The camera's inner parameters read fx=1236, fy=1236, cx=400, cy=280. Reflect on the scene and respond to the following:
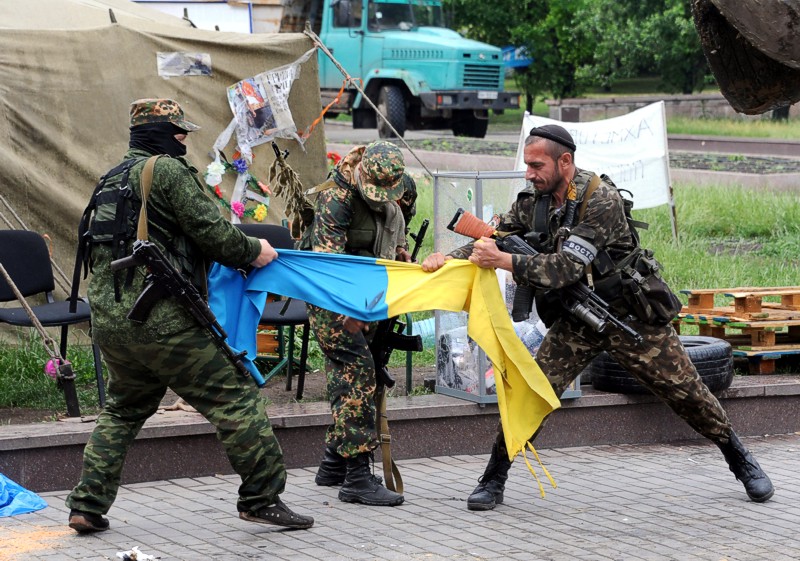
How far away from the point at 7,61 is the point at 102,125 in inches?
31.8

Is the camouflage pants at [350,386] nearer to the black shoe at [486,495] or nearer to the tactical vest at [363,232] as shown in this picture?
the tactical vest at [363,232]

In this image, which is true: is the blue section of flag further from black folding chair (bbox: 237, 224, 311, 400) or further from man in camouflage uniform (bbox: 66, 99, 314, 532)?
black folding chair (bbox: 237, 224, 311, 400)

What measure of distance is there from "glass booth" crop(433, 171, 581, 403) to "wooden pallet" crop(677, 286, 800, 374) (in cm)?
142

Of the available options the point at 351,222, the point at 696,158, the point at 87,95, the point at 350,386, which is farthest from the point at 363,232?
the point at 696,158

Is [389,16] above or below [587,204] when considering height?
above

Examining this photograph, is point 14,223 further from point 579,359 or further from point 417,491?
point 579,359

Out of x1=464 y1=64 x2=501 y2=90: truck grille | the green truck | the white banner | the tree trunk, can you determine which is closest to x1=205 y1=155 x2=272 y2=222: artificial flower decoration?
the white banner

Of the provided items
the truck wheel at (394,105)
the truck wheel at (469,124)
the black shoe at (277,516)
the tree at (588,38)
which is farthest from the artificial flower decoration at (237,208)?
the tree at (588,38)

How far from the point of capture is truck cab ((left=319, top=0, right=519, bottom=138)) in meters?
26.4

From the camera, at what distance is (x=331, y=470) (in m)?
6.70

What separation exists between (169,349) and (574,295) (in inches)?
77.6

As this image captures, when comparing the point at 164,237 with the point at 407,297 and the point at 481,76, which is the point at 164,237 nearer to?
the point at 407,297

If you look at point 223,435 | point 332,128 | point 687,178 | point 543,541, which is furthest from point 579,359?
point 332,128

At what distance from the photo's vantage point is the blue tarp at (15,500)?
239 inches
